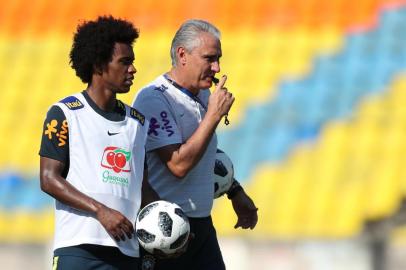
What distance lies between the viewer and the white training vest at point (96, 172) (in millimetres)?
4348

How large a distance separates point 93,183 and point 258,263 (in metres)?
6.19

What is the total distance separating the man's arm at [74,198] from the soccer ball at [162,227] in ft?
0.74

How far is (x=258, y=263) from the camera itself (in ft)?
34.0

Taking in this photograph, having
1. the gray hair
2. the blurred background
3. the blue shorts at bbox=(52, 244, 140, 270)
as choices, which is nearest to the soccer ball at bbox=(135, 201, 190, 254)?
the blue shorts at bbox=(52, 244, 140, 270)

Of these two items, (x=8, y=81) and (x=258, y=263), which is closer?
(x=258, y=263)

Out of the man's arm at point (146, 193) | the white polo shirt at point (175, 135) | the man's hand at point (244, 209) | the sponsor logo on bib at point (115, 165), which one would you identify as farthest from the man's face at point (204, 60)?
the man's hand at point (244, 209)

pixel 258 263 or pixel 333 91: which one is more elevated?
pixel 333 91

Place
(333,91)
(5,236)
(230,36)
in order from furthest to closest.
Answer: (230,36) < (333,91) < (5,236)

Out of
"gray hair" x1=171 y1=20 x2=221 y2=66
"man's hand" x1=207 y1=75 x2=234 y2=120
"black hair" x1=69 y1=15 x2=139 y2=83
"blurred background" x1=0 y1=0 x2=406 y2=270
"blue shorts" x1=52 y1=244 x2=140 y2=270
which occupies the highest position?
"blurred background" x1=0 y1=0 x2=406 y2=270

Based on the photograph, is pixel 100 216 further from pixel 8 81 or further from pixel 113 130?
pixel 8 81

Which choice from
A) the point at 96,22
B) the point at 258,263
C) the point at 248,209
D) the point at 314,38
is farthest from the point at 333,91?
the point at 96,22

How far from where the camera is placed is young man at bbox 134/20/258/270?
15.8ft

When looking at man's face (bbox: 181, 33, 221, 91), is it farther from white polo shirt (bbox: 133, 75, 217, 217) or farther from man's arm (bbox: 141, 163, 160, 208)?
man's arm (bbox: 141, 163, 160, 208)

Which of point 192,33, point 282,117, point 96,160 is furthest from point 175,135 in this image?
point 282,117
